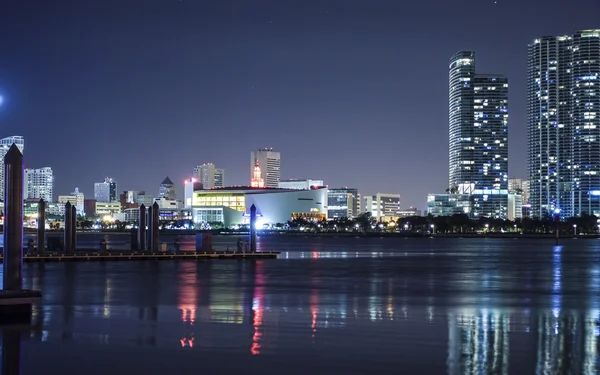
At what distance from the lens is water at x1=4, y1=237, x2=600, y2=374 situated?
52.7ft

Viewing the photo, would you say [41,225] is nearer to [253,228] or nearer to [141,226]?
[141,226]

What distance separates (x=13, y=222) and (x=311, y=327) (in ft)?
27.8

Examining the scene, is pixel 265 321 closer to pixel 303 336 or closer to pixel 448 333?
pixel 303 336

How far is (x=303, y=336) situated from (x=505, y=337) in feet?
15.2

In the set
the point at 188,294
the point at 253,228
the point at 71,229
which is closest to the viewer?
the point at 188,294

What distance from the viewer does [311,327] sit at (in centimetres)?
2138

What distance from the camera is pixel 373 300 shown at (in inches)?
1169

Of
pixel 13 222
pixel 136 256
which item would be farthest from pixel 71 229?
pixel 13 222

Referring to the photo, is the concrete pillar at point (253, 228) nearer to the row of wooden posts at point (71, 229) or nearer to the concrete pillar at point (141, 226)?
the row of wooden posts at point (71, 229)

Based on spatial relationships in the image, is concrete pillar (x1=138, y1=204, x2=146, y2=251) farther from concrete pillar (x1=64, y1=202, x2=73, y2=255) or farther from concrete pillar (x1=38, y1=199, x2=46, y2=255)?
concrete pillar (x1=38, y1=199, x2=46, y2=255)

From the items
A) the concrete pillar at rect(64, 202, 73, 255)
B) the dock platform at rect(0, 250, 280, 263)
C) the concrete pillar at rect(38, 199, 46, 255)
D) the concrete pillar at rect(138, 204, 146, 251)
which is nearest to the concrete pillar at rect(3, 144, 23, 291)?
the dock platform at rect(0, 250, 280, 263)

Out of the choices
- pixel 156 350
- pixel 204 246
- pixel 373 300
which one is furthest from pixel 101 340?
pixel 204 246

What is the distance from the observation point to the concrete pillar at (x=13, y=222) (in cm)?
2261

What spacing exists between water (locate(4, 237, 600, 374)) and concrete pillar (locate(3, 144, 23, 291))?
136cm
